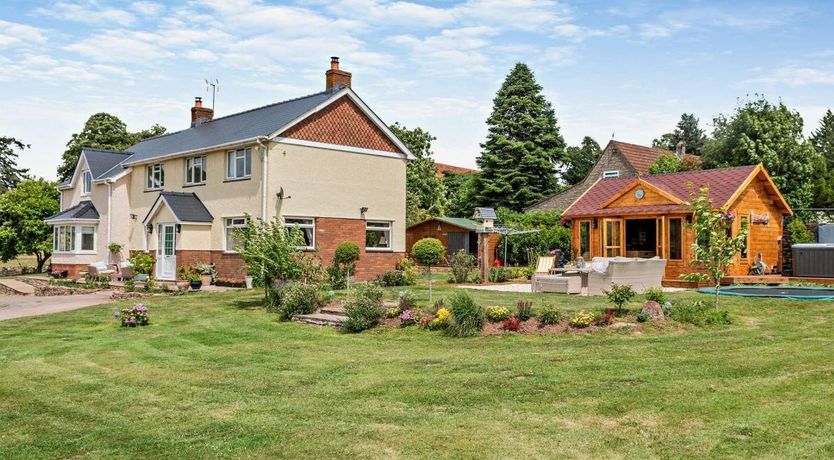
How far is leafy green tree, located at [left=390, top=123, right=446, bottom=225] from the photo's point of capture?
159 feet

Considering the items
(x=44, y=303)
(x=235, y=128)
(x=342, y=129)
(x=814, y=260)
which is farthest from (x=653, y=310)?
(x=235, y=128)

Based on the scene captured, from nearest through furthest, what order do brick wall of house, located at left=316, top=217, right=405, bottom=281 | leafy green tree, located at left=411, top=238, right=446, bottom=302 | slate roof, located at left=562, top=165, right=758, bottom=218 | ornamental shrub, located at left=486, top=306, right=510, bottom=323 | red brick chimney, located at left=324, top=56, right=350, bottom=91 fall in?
ornamental shrub, located at left=486, top=306, right=510, bottom=323, leafy green tree, located at left=411, top=238, right=446, bottom=302, slate roof, located at left=562, top=165, right=758, bottom=218, brick wall of house, located at left=316, top=217, right=405, bottom=281, red brick chimney, located at left=324, top=56, right=350, bottom=91

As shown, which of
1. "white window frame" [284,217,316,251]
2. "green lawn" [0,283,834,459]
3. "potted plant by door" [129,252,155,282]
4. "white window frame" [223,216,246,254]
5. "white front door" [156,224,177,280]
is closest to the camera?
"green lawn" [0,283,834,459]

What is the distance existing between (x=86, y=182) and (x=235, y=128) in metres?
Result: 12.3

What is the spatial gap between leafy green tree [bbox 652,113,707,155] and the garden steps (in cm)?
6466

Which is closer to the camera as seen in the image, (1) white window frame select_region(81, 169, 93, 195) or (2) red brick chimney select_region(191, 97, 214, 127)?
(2) red brick chimney select_region(191, 97, 214, 127)

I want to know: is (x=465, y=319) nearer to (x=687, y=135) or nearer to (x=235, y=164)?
(x=235, y=164)

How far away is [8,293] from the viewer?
25609mm

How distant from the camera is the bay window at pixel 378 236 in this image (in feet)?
94.5

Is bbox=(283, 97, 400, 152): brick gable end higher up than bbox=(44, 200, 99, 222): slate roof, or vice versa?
bbox=(283, 97, 400, 152): brick gable end

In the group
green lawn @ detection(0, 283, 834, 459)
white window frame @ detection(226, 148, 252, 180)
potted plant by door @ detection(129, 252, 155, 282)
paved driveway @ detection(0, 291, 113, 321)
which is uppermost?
white window frame @ detection(226, 148, 252, 180)

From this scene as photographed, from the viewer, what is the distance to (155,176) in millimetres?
31609

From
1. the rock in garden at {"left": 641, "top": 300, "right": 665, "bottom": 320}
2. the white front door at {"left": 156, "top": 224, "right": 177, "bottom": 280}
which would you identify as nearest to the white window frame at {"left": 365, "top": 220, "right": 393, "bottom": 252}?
the white front door at {"left": 156, "top": 224, "right": 177, "bottom": 280}

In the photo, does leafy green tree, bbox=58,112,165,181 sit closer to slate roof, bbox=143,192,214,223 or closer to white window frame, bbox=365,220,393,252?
slate roof, bbox=143,192,214,223
